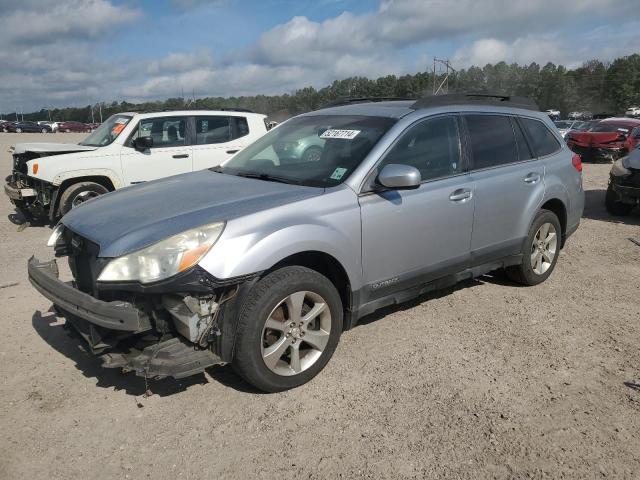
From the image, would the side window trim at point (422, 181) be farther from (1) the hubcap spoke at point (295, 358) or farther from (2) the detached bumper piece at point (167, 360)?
(2) the detached bumper piece at point (167, 360)

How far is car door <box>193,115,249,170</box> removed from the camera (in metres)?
8.66

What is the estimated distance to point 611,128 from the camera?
18344mm

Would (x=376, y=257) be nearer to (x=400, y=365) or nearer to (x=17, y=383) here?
(x=400, y=365)

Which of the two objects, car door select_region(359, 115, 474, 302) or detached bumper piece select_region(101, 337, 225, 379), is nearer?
detached bumper piece select_region(101, 337, 225, 379)

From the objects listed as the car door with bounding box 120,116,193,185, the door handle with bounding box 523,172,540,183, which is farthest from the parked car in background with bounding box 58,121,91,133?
the door handle with bounding box 523,172,540,183

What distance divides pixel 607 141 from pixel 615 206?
9939 mm

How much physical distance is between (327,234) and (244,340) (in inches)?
33.8

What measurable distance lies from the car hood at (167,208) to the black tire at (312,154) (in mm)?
425

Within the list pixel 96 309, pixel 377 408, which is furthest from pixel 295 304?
Result: pixel 96 309

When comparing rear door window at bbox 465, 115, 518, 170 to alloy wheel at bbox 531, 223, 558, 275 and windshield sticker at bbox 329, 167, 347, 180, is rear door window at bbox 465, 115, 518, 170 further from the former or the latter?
windshield sticker at bbox 329, 167, 347, 180

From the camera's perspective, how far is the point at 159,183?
421cm

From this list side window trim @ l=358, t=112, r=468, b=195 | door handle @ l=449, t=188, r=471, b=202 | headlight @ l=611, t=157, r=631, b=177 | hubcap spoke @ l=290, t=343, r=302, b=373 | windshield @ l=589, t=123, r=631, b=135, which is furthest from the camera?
windshield @ l=589, t=123, r=631, b=135

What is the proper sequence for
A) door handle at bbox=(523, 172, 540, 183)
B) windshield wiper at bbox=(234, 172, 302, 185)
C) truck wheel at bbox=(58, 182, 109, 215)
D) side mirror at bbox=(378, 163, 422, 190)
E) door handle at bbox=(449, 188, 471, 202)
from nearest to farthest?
side mirror at bbox=(378, 163, 422, 190)
windshield wiper at bbox=(234, 172, 302, 185)
door handle at bbox=(449, 188, 471, 202)
door handle at bbox=(523, 172, 540, 183)
truck wheel at bbox=(58, 182, 109, 215)

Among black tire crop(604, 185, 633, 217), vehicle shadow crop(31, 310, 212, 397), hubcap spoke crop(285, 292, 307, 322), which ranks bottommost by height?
vehicle shadow crop(31, 310, 212, 397)
